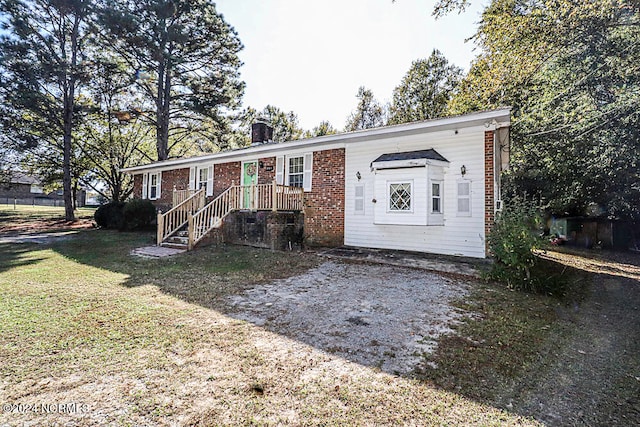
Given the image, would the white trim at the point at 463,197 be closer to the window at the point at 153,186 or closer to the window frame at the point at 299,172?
the window frame at the point at 299,172

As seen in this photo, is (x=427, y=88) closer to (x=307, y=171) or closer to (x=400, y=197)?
(x=307, y=171)

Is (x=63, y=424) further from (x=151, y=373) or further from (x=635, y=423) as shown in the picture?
(x=635, y=423)

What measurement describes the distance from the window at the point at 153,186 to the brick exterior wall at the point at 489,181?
1523 centimetres

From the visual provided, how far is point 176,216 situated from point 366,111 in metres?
20.8

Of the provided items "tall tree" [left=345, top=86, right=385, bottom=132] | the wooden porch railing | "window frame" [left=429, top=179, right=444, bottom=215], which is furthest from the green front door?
"tall tree" [left=345, top=86, right=385, bottom=132]

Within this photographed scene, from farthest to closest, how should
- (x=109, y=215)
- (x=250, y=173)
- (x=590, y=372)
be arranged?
(x=109, y=215) → (x=250, y=173) → (x=590, y=372)

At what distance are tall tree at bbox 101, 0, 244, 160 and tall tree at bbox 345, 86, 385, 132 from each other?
11.0 m

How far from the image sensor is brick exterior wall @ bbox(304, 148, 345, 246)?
390 inches

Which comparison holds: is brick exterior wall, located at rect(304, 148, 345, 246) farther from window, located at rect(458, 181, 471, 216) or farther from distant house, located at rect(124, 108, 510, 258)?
window, located at rect(458, 181, 471, 216)

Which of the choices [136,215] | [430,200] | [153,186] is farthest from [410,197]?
[153,186]

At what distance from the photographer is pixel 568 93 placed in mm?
10844

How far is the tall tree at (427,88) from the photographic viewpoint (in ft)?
72.6

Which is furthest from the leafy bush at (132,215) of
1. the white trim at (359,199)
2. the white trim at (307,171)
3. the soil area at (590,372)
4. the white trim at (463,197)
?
the soil area at (590,372)

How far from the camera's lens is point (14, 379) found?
2.46 meters
